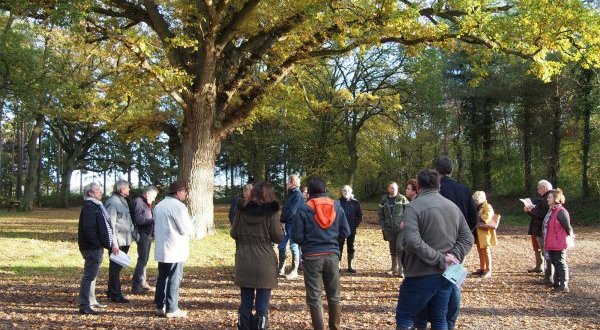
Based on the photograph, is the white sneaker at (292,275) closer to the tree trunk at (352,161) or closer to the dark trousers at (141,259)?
the dark trousers at (141,259)

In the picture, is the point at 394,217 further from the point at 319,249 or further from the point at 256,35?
the point at 256,35

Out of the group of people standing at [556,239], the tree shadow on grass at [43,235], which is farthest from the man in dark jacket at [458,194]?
the tree shadow on grass at [43,235]

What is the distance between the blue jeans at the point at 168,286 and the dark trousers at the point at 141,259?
1.59 metres

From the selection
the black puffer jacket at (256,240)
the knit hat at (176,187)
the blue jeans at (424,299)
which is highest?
the knit hat at (176,187)

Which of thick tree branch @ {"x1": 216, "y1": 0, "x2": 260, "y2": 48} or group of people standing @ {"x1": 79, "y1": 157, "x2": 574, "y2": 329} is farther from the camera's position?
thick tree branch @ {"x1": 216, "y1": 0, "x2": 260, "y2": 48}

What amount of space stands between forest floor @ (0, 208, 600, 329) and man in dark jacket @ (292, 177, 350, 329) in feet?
2.59

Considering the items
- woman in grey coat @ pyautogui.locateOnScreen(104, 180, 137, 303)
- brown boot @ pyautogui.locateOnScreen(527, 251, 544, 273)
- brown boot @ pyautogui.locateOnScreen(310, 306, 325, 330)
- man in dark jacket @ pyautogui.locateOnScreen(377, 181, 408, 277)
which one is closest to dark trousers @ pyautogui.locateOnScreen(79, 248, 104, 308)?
woman in grey coat @ pyautogui.locateOnScreen(104, 180, 137, 303)

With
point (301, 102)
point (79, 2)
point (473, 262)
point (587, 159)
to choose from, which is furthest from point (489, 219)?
point (587, 159)

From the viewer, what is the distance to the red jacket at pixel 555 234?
346 inches

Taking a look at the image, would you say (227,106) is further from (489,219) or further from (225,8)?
(489,219)

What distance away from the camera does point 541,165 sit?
29656 millimetres

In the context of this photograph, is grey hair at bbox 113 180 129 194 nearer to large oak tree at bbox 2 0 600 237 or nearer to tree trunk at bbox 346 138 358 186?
large oak tree at bbox 2 0 600 237

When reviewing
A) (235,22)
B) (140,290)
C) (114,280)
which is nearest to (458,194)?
(114,280)

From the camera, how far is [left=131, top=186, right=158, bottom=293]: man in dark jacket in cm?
841
